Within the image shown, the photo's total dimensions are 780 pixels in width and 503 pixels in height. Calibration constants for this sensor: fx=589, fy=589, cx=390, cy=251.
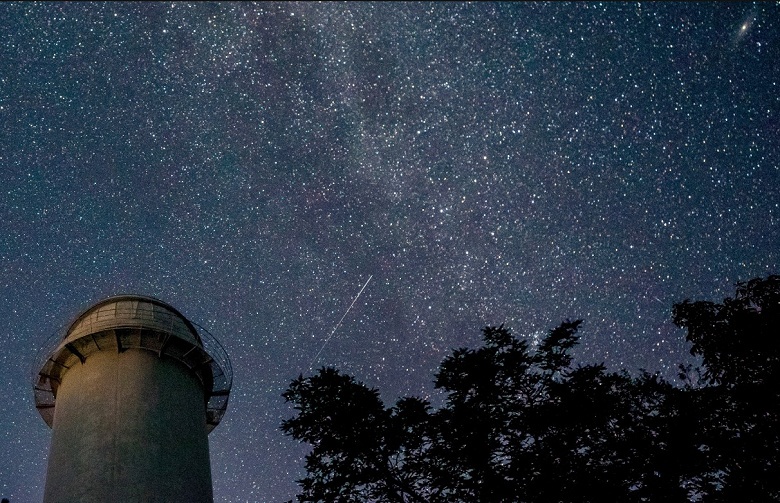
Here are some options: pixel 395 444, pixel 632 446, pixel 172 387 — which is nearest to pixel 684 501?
pixel 632 446

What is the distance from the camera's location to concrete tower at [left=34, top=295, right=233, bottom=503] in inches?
544

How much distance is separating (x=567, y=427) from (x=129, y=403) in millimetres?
10773

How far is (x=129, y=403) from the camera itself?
15.0m

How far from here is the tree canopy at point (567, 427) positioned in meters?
11.4

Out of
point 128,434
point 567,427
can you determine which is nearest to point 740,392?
point 567,427

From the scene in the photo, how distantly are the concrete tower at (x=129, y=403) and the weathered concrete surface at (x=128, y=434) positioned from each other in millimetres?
24

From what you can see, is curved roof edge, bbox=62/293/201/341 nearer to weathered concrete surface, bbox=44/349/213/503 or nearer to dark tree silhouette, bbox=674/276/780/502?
weathered concrete surface, bbox=44/349/213/503

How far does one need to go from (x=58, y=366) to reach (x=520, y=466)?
12884 millimetres

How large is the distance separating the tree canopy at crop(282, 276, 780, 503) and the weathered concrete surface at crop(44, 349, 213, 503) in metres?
3.21

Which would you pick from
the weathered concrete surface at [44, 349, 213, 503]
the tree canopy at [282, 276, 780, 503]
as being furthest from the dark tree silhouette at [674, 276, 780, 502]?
the weathered concrete surface at [44, 349, 213, 503]

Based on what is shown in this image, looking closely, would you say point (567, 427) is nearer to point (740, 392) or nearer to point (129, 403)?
point (740, 392)

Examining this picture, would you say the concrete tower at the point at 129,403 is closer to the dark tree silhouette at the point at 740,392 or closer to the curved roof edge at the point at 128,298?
the curved roof edge at the point at 128,298

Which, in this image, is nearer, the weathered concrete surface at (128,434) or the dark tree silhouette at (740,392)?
the dark tree silhouette at (740,392)

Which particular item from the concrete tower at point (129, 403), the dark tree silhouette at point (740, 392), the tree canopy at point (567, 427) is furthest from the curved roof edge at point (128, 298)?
the dark tree silhouette at point (740, 392)
